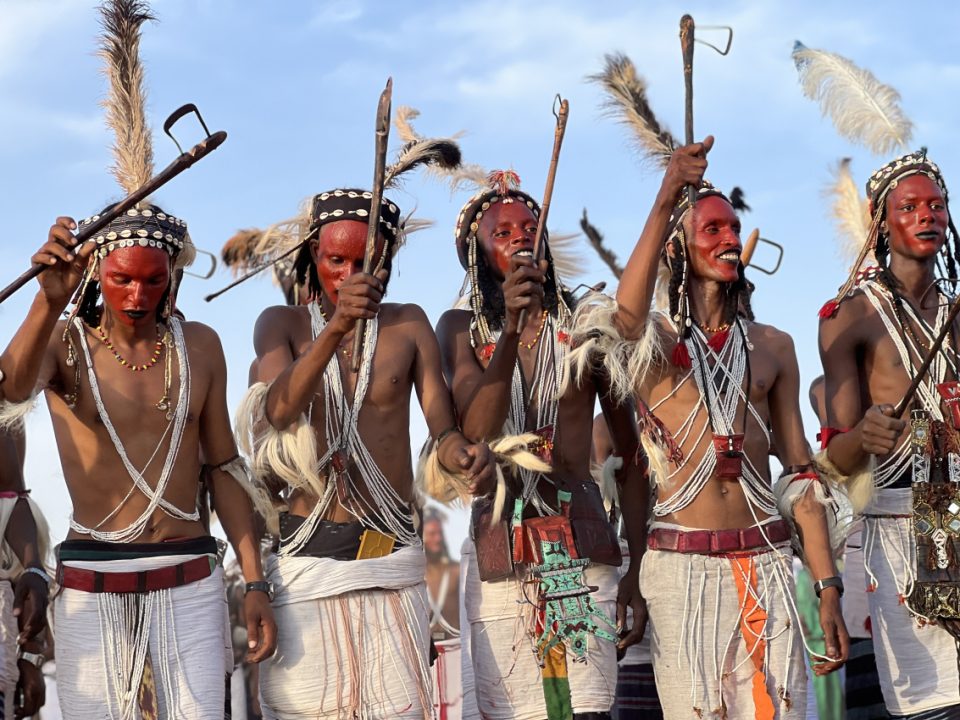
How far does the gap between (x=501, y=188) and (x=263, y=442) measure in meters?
1.56

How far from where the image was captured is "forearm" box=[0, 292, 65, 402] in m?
5.14

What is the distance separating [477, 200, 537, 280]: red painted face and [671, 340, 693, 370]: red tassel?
2.46 ft

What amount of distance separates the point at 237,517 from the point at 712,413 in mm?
1867

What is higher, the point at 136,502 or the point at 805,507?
the point at 136,502

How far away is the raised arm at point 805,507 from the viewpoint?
5.73 metres

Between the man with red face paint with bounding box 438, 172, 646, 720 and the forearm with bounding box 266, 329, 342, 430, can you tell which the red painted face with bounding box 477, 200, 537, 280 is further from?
the forearm with bounding box 266, 329, 342, 430

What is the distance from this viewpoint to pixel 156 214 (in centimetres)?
578

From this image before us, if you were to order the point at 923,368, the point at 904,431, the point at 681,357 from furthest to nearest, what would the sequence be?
the point at 904,431, the point at 681,357, the point at 923,368

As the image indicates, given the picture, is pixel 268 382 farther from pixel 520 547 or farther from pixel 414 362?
pixel 520 547

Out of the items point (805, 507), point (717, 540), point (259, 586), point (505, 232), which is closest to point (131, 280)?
point (259, 586)

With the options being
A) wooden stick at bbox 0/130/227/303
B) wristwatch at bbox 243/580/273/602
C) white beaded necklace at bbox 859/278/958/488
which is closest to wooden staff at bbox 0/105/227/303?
wooden stick at bbox 0/130/227/303

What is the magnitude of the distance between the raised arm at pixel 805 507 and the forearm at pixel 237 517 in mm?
2103

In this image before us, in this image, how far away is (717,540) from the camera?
581cm

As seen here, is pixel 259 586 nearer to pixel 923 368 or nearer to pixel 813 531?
pixel 813 531
